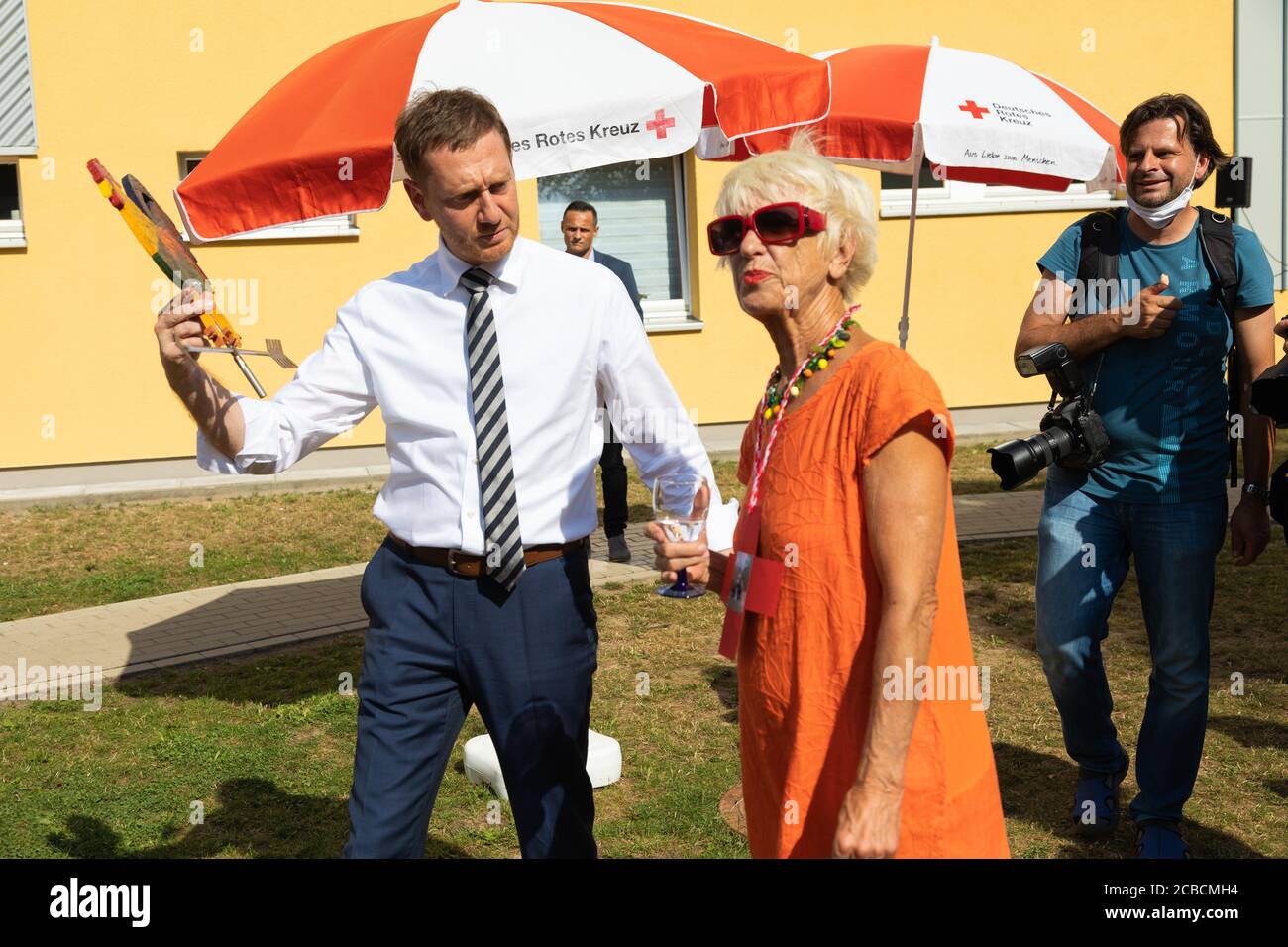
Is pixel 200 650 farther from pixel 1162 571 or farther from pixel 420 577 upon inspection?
pixel 1162 571

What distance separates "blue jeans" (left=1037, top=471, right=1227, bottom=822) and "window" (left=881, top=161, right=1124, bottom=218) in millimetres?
9789

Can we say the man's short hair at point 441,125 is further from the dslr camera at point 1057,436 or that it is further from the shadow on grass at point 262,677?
the shadow on grass at point 262,677

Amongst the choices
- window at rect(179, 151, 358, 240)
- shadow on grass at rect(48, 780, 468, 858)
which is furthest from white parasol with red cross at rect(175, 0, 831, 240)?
window at rect(179, 151, 358, 240)

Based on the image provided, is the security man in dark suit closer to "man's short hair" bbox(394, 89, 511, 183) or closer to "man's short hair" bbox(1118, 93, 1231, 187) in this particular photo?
"man's short hair" bbox(1118, 93, 1231, 187)

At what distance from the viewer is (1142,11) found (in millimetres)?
13812

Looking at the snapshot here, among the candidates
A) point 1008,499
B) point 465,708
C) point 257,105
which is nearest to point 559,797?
point 465,708

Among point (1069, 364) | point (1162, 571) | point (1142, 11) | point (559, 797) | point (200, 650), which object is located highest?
point (1142, 11)

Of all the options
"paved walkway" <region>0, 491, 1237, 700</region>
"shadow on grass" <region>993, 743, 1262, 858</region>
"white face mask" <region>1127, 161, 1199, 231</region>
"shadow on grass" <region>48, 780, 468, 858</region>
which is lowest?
"shadow on grass" <region>993, 743, 1262, 858</region>

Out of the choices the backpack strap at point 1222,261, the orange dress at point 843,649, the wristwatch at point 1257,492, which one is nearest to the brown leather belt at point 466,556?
the orange dress at point 843,649

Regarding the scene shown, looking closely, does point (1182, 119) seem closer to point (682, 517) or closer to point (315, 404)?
point (682, 517)

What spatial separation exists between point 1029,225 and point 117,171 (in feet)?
29.0

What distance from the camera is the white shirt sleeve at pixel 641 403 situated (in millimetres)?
3170

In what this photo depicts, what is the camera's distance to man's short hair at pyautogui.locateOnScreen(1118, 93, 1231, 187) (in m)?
4.08

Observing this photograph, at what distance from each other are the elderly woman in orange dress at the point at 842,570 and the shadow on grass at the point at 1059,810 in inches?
74.3
